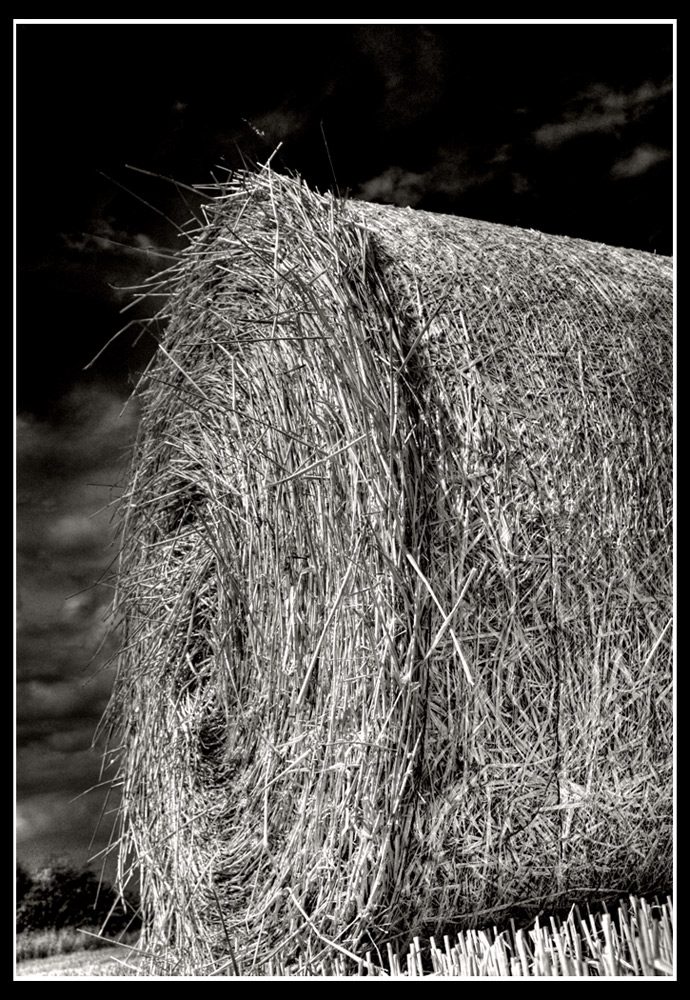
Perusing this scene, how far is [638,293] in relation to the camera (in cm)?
216

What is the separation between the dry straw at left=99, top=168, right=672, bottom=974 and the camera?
162cm

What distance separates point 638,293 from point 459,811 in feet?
4.09

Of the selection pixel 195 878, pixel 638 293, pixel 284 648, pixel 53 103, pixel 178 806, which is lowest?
pixel 195 878

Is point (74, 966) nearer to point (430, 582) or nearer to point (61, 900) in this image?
point (61, 900)

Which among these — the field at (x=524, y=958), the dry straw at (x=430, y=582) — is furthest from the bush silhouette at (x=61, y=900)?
the field at (x=524, y=958)

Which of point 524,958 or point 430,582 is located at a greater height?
point 430,582

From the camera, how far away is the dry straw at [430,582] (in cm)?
162

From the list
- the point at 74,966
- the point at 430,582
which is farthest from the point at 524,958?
the point at 74,966

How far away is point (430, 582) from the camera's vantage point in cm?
163

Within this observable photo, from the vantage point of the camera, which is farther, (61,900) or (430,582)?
(61,900)

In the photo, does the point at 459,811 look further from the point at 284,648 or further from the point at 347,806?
the point at 284,648

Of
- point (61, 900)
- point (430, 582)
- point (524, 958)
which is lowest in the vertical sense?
point (61, 900)
